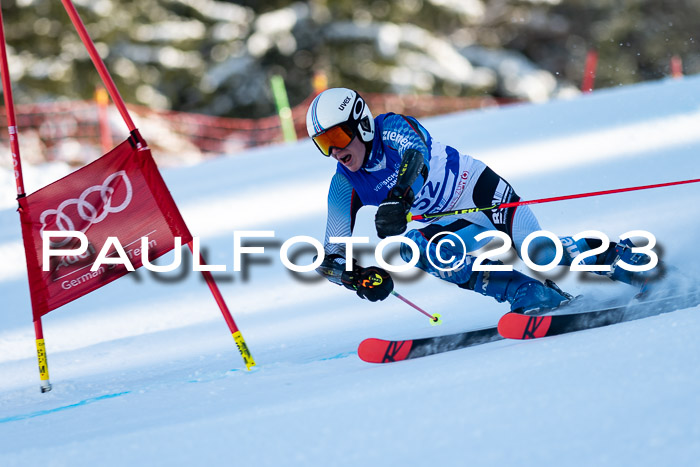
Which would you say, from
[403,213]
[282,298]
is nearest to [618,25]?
[282,298]

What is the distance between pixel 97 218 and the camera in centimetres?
386

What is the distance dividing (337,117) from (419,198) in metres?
0.59

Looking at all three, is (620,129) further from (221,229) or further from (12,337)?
(12,337)

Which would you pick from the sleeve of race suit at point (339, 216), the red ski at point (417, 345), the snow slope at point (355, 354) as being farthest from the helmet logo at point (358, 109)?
the snow slope at point (355, 354)

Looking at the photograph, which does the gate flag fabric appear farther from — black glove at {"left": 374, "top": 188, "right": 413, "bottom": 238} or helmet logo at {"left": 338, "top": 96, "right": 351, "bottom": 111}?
black glove at {"left": 374, "top": 188, "right": 413, "bottom": 238}

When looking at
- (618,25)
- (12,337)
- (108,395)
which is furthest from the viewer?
(618,25)

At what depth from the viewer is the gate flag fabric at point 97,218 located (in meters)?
3.85

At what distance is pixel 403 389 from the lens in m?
2.46

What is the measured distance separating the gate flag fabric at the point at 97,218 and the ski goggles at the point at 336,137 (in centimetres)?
88

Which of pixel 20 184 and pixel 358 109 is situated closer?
pixel 358 109

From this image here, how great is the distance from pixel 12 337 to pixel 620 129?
18.7 ft

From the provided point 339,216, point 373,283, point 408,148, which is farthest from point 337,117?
point 373,283

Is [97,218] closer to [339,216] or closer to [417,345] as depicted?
[339,216]

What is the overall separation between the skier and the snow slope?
11.5 inches
